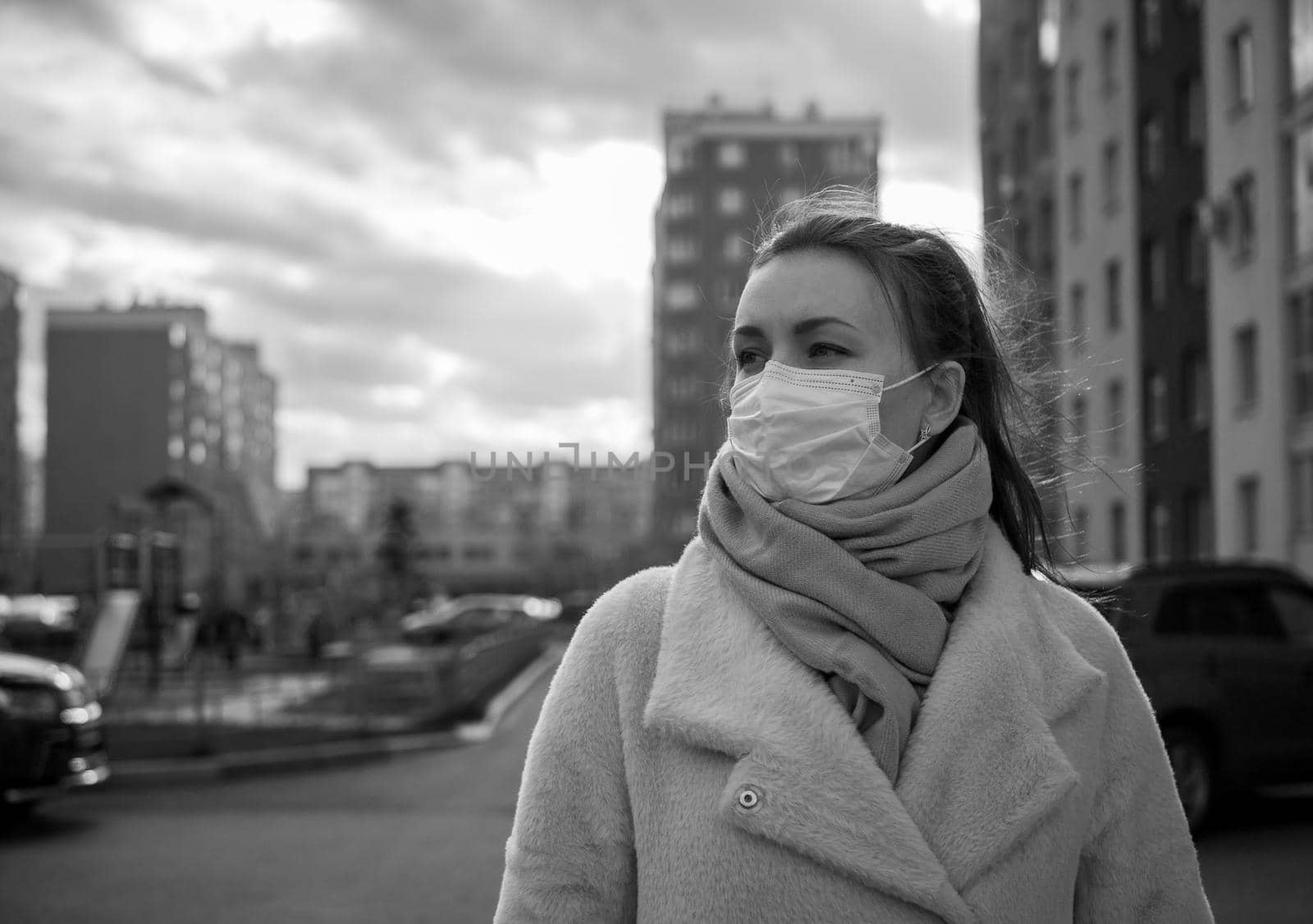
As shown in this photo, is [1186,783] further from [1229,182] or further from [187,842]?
[1229,182]

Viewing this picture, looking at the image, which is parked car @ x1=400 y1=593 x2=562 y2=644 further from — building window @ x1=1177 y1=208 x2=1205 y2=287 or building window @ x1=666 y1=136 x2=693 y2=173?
building window @ x1=666 y1=136 x2=693 y2=173

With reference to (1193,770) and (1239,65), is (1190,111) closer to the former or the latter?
(1239,65)

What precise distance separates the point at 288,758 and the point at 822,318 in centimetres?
1403

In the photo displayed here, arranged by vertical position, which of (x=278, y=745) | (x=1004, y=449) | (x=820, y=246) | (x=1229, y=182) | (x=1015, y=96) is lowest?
(x=278, y=745)

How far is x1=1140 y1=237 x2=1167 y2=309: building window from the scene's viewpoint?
37.2m

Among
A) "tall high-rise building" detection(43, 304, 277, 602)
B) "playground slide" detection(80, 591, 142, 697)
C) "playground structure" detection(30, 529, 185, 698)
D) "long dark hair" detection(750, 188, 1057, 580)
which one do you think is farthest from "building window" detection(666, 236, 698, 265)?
"long dark hair" detection(750, 188, 1057, 580)

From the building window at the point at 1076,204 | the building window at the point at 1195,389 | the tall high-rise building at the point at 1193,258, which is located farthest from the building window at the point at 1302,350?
the building window at the point at 1076,204

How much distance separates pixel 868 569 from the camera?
2.22 metres

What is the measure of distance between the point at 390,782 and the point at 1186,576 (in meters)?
7.64

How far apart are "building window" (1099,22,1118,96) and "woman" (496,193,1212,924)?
134 ft

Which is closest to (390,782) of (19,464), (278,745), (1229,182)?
(278,745)

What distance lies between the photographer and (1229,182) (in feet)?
105

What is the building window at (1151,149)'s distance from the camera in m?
37.3

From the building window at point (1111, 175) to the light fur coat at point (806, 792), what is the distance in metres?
40.4
